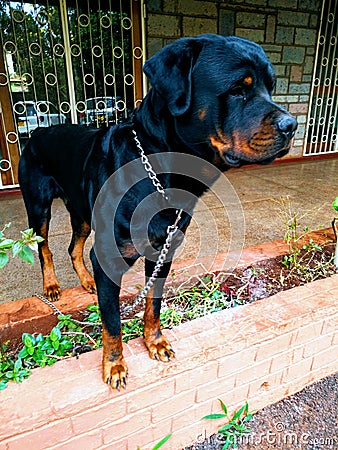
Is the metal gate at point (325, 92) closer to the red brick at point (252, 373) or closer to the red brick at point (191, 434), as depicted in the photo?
the red brick at point (252, 373)

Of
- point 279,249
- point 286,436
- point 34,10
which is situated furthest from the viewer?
point 34,10

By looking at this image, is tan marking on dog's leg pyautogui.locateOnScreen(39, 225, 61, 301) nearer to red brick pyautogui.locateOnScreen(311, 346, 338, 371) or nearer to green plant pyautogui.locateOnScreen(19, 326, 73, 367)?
green plant pyautogui.locateOnScreen(19, 326, 73, 367)

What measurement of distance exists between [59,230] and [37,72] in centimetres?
227

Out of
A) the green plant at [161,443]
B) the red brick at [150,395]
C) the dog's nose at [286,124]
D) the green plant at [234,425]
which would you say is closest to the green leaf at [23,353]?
the red brick at [150,395]

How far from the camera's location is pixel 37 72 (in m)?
4.39

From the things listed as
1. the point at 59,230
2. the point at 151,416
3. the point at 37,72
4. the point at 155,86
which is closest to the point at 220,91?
the point at 155,86

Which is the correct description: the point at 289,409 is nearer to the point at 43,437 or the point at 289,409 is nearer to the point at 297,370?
the point at 297,370

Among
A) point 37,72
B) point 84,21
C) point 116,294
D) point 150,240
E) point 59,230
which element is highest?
point 84,21

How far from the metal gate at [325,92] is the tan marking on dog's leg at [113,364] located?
21.1ft

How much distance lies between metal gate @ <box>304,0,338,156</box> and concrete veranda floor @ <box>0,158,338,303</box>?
1.41 meters

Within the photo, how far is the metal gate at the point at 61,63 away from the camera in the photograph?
4.18 m

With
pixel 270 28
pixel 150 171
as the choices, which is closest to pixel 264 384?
pixel 150 171

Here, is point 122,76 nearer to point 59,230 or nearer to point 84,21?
point 84,21

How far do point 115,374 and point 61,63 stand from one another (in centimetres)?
427
